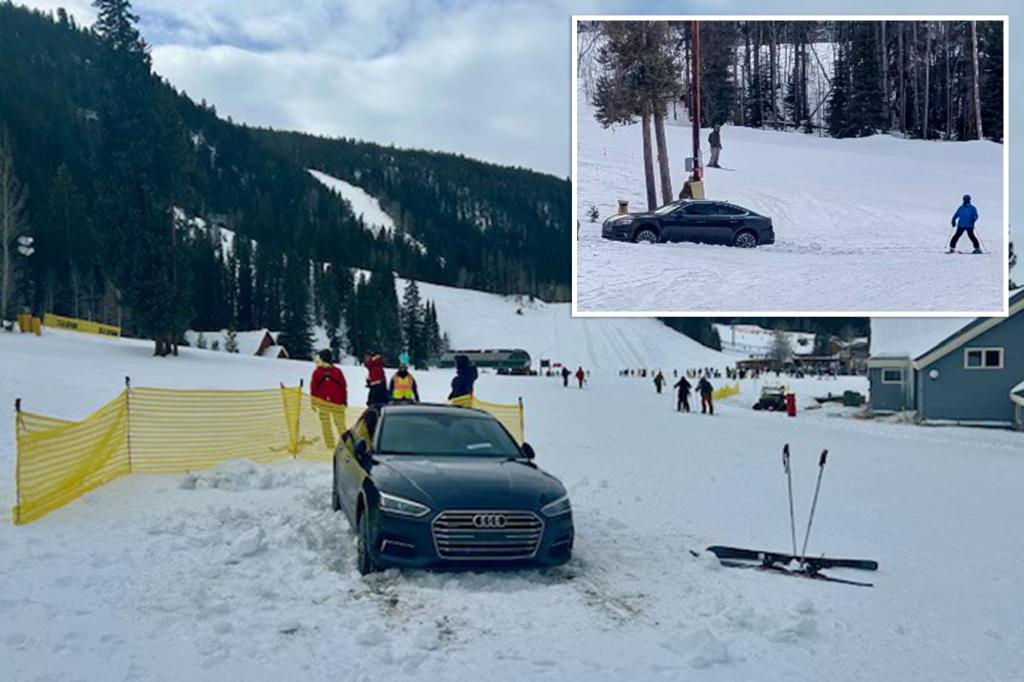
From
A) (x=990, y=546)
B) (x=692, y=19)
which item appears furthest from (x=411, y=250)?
(x=990, y=546)

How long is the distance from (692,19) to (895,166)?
18.9 ft

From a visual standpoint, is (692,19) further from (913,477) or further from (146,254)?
(146,254)

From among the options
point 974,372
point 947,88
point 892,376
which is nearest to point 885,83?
point 947,88

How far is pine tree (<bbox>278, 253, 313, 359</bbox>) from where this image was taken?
336ft

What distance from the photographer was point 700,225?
19578 mm

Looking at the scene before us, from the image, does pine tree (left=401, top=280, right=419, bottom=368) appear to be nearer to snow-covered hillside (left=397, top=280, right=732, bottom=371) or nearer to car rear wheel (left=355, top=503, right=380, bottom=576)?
snow-covered hillside (left=397, top=280, right=732, bottom=371)

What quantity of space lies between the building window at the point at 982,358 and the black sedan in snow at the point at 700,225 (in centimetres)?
A: 1834

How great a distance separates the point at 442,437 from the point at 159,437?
18.4 ft

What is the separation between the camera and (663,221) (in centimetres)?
1955

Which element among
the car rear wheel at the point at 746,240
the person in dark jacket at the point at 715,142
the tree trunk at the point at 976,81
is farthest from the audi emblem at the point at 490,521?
the tree trunk at the point at 976,81

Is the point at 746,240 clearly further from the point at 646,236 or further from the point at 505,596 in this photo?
the point at 505,596

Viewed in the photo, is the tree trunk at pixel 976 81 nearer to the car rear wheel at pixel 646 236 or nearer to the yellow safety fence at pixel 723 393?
the car rear wheel at pixel 646 236

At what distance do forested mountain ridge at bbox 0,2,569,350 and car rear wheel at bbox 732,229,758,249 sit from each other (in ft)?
98.6

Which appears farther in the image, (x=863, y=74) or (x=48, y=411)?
(x=863, y=74)
